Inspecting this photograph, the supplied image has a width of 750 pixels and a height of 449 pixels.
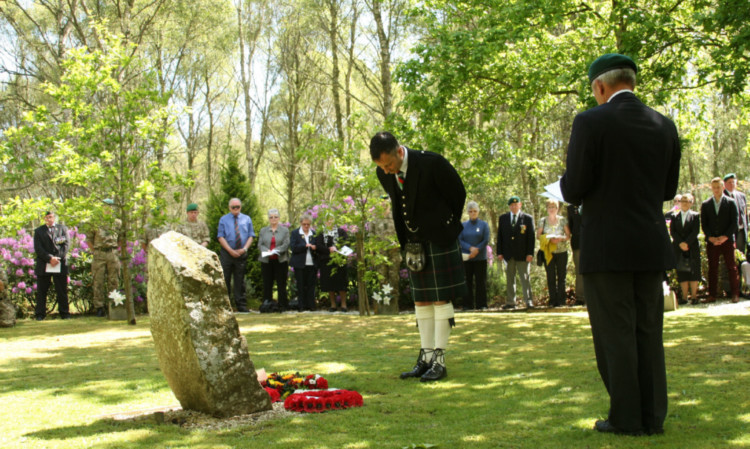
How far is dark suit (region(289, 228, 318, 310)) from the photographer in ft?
47.8

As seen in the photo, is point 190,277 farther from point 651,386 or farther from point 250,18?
point 250,18

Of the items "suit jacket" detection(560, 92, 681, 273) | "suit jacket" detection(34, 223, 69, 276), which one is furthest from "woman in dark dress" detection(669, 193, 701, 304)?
"suit jacket" detection(34, 223, 69, 276)

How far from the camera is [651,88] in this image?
12.5 metres

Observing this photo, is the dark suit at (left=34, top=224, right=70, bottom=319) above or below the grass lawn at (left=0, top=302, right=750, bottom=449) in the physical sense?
above

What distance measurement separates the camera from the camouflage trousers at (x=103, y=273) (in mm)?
14656

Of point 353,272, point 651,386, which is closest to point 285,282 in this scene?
point 353,272

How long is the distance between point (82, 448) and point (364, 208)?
8557 mm

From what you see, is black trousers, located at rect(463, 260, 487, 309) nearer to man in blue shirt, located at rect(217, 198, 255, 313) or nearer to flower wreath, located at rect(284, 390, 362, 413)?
man in blue shirt, located at rect(217, 198, 255, 313)

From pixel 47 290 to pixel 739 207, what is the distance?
45.5ft

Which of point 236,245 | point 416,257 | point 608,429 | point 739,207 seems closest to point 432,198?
point 416,257

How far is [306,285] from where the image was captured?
15.0 metres

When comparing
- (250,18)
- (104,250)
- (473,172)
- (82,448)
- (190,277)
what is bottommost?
(82,448)

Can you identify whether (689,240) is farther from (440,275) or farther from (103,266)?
(103,266)

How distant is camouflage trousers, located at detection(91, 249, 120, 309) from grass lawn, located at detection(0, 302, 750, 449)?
4.99 meters
